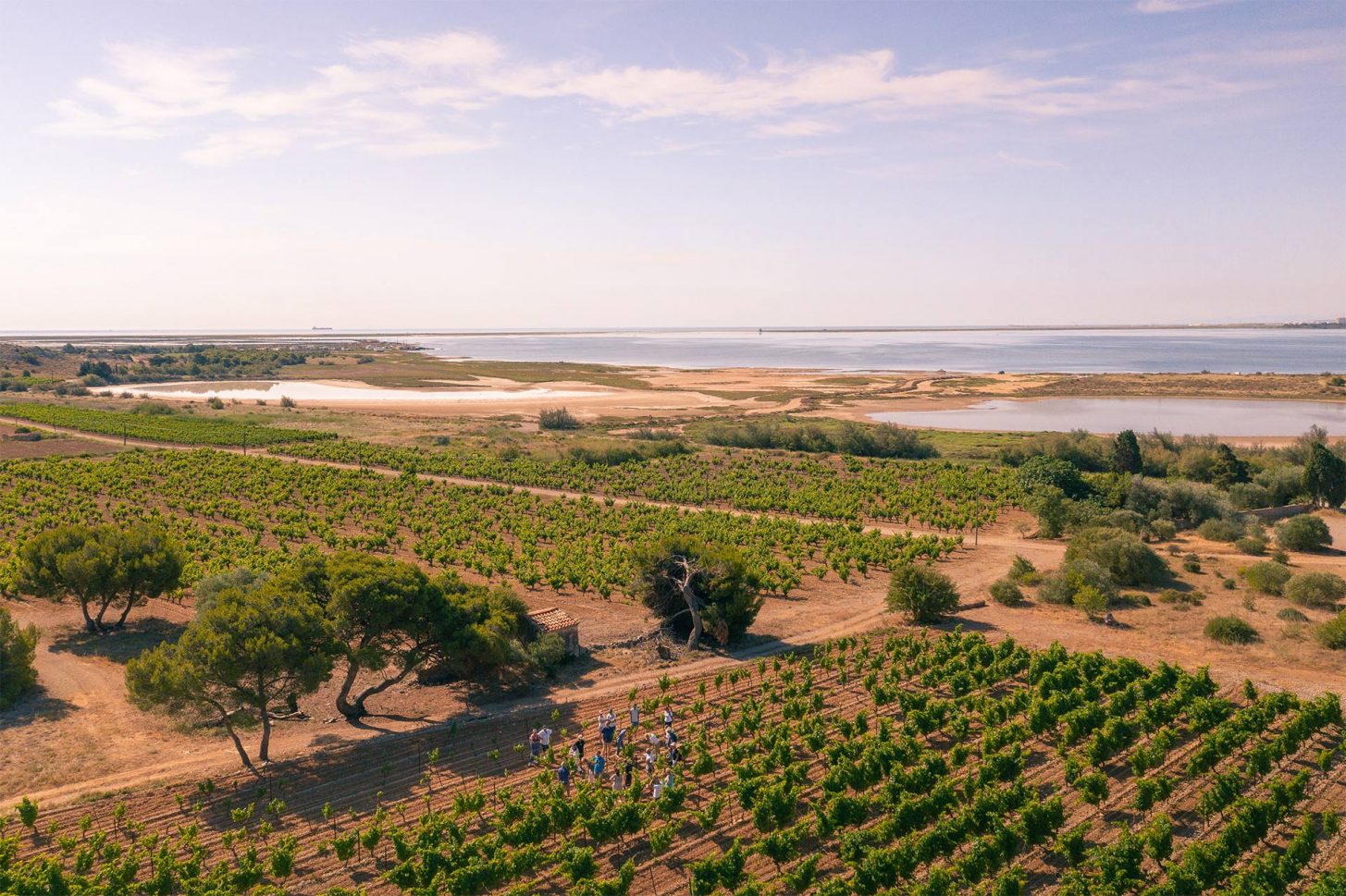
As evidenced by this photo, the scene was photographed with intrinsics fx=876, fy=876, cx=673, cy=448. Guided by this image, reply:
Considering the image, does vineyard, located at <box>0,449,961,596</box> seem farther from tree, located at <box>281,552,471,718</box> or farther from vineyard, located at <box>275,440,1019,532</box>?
tree, located at <box>281,552,471,718</box>

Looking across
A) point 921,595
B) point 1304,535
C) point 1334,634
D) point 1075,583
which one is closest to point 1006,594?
point 1075,583

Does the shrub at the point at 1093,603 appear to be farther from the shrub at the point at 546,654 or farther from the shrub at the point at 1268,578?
the shrub at the point at 546,654

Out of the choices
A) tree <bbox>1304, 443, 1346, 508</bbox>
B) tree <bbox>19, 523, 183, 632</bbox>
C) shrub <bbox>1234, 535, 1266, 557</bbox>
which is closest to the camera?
tree <bbox>19, 523, 183, 632</bbox>

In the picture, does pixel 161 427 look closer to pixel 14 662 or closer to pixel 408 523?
pixel 408 523

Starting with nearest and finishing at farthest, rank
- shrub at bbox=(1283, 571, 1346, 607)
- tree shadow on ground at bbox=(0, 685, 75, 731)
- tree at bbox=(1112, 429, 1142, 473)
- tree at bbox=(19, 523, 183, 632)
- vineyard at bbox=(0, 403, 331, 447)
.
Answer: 1. tree shadow on ground at bbox=(0, 685, 75, 731)
2. tree at bbox=(19, 523, 183, 632)
3. shrub at bbox=(1283, 571, 1346, 607)
4. tree at bbox=(1112, 429, 1142, 473)
5. vineyard at bbox=(0, 403, 331, 447)

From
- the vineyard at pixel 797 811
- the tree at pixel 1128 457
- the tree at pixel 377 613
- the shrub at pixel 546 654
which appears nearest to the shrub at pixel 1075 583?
the vineyard at pixel 797 811

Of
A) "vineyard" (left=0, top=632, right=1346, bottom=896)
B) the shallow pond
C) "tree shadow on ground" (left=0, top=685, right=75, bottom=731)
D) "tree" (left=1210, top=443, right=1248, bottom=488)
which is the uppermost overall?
the shallow pond

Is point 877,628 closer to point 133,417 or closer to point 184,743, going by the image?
point 184,743

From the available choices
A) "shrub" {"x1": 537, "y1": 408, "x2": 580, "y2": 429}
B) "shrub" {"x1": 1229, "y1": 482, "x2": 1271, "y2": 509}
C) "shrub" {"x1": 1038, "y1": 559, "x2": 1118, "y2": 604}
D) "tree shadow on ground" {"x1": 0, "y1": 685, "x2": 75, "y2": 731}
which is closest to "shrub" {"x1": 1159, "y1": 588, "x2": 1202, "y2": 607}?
"shrub" {"x1": 1038, "y1": 559, "x2": 1118, "y2": 604}
